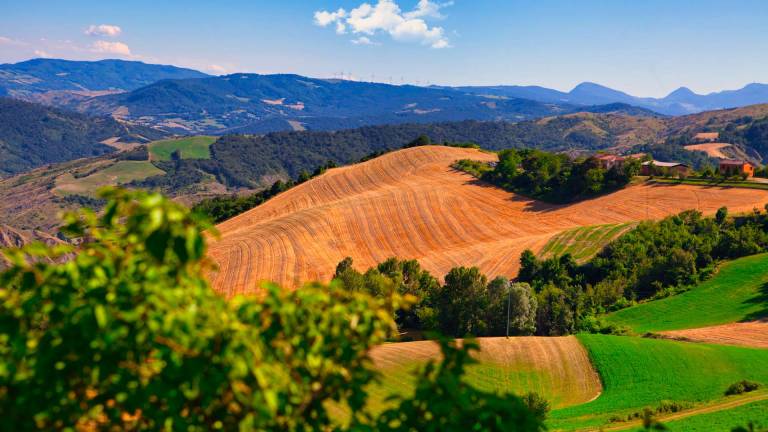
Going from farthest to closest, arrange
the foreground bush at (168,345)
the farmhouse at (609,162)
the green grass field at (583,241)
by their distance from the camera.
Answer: the farmhouse at (609,162) < the green grass field at (583,241) < the foreground bush at (168,345)

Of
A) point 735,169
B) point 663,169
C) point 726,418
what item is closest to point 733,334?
point 726,418

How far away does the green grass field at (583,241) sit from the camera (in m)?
70.9

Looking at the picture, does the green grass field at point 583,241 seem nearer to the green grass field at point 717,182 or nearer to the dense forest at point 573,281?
the dense forest at point 573,281

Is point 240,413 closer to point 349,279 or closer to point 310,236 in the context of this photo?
point 349,279

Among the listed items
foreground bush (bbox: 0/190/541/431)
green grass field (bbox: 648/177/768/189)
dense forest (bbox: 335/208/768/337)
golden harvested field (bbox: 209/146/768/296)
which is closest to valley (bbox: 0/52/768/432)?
foreground bush (bbox: 0/190/541/431)

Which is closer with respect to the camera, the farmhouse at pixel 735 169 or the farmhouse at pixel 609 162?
the farmhouse at pixel 735 169

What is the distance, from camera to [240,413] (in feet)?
18.0

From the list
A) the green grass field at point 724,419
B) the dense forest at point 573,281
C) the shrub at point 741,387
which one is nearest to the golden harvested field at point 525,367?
the dense forest at point 573,281

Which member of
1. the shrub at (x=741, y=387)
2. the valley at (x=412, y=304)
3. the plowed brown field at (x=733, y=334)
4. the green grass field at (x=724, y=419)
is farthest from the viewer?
the plowed brown field at (x=733, y=334)

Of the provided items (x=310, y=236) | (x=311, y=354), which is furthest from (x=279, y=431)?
(x=310, y=236)

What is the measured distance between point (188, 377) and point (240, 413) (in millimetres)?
743

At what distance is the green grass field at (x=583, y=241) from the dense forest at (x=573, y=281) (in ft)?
7.57

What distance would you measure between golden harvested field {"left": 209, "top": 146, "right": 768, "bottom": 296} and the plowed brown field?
25530 mm

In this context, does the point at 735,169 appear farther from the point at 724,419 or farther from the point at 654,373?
the point at 724,419
